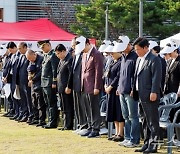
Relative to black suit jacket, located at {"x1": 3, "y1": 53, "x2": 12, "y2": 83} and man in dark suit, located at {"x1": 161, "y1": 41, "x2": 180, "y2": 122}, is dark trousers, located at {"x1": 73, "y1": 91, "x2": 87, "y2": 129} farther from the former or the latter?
black suit jacket, located at {"x1": 3, "y1": 53, "x2": 12, "y2": 83}

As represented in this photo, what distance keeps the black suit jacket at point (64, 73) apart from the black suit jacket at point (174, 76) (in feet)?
8.94

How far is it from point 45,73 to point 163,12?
74.0 ft

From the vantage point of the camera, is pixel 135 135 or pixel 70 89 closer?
pixel 135 135

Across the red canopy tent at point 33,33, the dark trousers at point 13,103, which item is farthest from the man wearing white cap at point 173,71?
the red canopy tent at point 33,33

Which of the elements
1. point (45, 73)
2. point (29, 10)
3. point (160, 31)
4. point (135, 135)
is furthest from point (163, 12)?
point (135, 135)

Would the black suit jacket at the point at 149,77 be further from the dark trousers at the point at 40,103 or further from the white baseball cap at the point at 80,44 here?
the dark trousers at the point at 40,103

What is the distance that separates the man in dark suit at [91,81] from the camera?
12.9m

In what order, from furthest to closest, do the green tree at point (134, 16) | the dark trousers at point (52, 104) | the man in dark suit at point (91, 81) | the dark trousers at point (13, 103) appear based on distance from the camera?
the green tree at point (134, 16) < the dark trousers at point (13, 103) < the dark trousers at point (52, 104) < the man in dark suit at point (91, 81)

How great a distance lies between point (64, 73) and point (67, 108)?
0.82 m

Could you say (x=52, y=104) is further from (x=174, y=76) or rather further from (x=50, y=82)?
(x=174, y=76)

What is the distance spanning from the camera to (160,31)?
37.4 m

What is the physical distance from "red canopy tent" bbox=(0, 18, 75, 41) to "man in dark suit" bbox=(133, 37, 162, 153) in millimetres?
12686

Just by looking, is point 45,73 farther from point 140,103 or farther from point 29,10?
point 29,10

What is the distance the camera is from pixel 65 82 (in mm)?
14211
